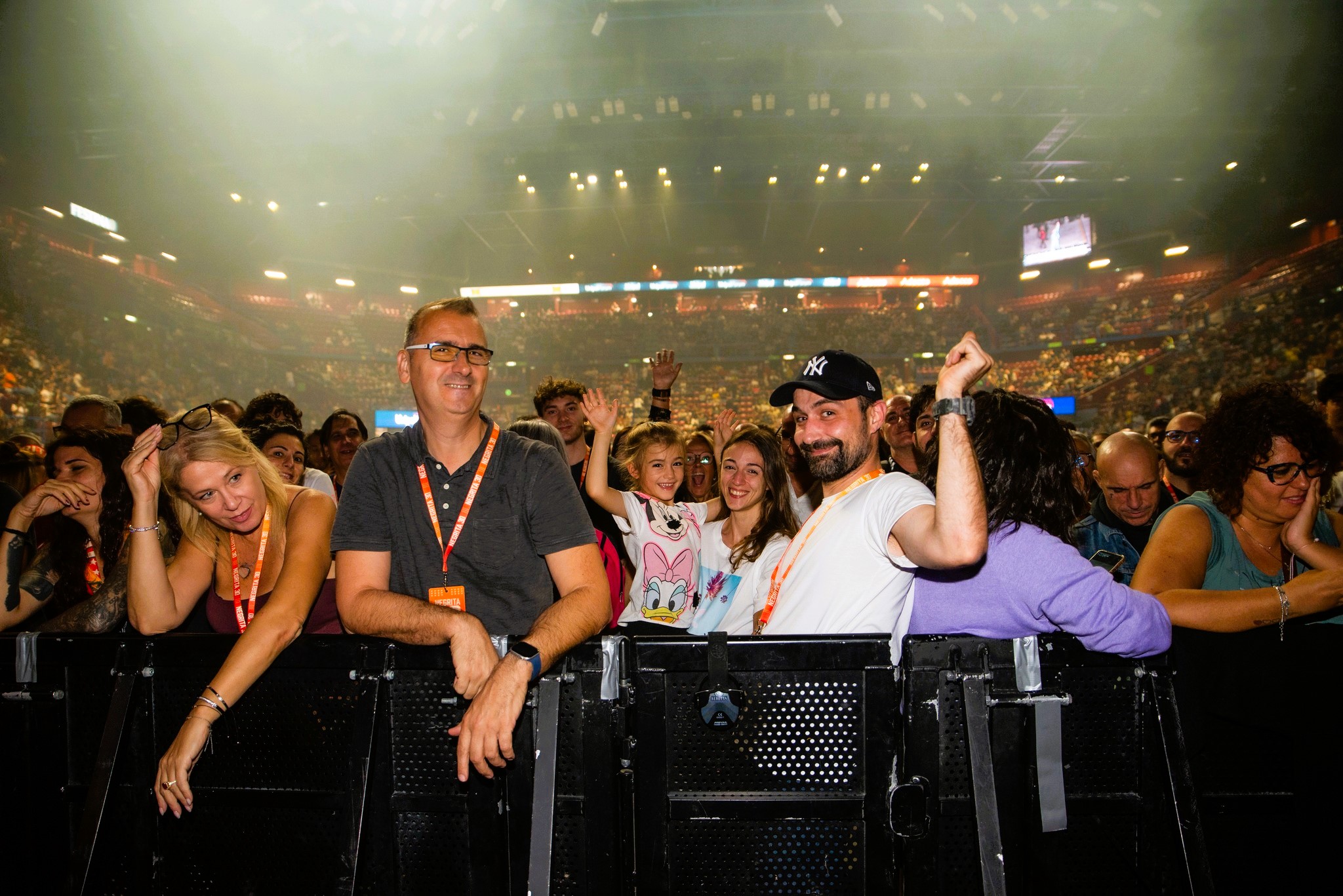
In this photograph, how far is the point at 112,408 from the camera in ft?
14.0

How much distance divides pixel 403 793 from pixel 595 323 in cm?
2483

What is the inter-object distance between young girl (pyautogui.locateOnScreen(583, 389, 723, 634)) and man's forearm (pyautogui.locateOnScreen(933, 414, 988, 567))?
1578 mm

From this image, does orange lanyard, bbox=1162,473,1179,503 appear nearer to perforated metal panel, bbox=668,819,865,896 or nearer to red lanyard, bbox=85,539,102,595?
perforated metal panel, bbox=668,819,865,896

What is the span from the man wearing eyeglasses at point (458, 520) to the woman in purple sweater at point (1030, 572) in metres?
0.94

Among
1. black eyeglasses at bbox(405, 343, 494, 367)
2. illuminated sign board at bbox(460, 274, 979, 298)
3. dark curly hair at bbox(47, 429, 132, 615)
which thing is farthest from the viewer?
illuminated sign board at bbox(460, 274, 979, 298)

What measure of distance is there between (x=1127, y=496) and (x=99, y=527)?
4.53 m

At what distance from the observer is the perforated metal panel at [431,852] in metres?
1.64

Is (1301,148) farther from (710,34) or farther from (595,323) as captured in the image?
(595,323)

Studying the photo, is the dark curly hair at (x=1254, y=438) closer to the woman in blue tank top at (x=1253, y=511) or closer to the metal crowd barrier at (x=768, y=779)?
the woman in blue tank top at (x=1253, y=511)

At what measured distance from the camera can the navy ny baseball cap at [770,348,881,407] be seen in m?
1.95

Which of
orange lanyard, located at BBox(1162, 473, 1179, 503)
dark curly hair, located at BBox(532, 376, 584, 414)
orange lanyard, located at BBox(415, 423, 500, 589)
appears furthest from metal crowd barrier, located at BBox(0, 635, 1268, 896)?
orange lanyard, located at BBox(1162, 473, 1179, 503)

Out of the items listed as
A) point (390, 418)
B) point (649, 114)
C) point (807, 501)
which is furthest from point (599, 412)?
point (390, 418)

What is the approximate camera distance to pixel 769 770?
5.32 ft

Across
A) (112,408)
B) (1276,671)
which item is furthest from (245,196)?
(1276,671)
